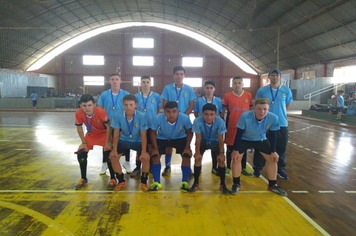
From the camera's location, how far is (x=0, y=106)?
17.2 meters

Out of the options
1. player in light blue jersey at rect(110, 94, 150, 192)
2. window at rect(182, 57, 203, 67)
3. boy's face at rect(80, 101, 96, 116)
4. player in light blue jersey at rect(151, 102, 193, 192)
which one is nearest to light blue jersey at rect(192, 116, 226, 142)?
Result: player in light blue jersey at rect(151, 102, 193, 192)

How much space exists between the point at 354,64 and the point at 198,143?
17.0m

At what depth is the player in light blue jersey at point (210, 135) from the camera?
3.27 metres

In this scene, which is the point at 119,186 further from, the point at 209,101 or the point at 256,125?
the point at 256,125

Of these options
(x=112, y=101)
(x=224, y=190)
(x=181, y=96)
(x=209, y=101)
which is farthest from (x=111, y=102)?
(x=224, y=190)

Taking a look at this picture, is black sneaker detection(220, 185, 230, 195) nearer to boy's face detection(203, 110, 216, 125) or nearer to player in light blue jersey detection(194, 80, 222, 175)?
player in light blue jersey detection(194, 80, 222, 175)

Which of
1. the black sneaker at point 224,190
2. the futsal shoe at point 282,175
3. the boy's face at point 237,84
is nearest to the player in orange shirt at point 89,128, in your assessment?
the black sneaker at point 224,190

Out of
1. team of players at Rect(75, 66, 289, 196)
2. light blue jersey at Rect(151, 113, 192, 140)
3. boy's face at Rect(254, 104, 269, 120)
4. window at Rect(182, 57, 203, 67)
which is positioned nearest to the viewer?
boy's face at Rect(254, 104, 269, 120)

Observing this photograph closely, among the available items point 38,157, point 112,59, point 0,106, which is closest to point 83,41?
point 112,59

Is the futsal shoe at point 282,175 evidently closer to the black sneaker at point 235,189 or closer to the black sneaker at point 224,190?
the black sneaker at point 235,189

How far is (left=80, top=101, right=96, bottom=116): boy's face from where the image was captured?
3442 mm

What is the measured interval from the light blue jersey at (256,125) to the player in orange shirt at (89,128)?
6.52 feet

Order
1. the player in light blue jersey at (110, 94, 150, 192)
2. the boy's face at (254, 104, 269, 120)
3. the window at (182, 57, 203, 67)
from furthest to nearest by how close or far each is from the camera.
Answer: the window at (182, 57, 203, 67), the player in light blue jersey at (110, 94, 150, 192), the boy's face at (254, 104, 269, 120)

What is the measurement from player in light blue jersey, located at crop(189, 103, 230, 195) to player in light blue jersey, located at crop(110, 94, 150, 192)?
2.37ft
